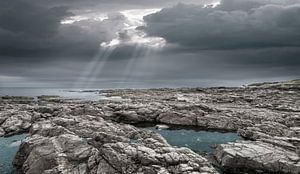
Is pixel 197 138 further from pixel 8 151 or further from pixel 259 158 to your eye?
pixel 8 151

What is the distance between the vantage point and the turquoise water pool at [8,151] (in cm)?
4741

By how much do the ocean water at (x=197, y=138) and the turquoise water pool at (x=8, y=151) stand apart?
30.6m

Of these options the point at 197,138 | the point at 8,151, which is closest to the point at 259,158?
the point at 197,138

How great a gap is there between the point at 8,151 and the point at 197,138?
38.5 meters

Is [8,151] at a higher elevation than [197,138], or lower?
higher

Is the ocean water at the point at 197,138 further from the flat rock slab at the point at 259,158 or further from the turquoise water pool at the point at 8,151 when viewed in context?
the turquoise water pool at the point at 8,151

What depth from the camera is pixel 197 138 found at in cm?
6862

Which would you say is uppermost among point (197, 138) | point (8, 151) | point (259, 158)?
point (259, 158)

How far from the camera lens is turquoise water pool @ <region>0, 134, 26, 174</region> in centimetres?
4741

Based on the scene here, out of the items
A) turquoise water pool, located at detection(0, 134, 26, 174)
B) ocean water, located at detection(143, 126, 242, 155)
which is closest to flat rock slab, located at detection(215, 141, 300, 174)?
ocean water, located at detection(143, 126, 242, 155)

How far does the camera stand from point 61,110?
87125 mm

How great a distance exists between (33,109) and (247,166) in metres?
63.2

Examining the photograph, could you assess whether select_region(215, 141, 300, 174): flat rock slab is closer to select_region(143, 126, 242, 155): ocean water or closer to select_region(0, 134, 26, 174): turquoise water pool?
select_region(143, 126, 242, 155): ocean water

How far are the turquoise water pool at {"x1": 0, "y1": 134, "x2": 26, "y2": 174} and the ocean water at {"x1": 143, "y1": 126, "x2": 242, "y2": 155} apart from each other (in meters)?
30.6
